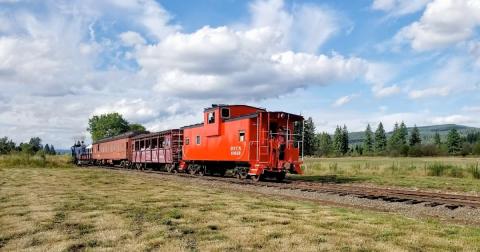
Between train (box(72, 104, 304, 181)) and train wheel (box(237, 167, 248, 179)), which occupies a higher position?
train (box(72, 104, 304, 181))

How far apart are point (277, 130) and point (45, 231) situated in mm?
16275

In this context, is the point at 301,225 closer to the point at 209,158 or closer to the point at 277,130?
the point at 277,130

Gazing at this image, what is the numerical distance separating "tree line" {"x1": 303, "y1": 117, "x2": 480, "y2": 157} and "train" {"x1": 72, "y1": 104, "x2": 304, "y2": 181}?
68.8 meters

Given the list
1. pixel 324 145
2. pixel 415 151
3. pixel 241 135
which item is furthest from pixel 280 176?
pixel 324 145

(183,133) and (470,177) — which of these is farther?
(183,133)

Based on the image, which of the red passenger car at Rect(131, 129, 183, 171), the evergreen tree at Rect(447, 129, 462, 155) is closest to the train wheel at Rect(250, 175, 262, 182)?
the red passenger car at Rect(131, 129, 183, 171)

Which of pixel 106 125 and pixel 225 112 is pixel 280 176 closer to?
pixel 225 112

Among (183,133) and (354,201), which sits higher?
(183,133)

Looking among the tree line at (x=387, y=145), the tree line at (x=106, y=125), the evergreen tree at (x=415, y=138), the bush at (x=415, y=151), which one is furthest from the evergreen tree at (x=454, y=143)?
the tree line at (x=106, y=125)

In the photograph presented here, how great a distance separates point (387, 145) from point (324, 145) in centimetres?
2241

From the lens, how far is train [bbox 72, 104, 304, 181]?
2198cm

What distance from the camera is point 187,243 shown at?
7012mm

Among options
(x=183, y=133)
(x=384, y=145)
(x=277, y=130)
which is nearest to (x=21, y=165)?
(x=183, y=133)

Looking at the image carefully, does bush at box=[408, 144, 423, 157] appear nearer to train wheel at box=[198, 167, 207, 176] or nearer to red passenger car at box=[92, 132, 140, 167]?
red passenger car at box=[92, 132, 140, 167]
